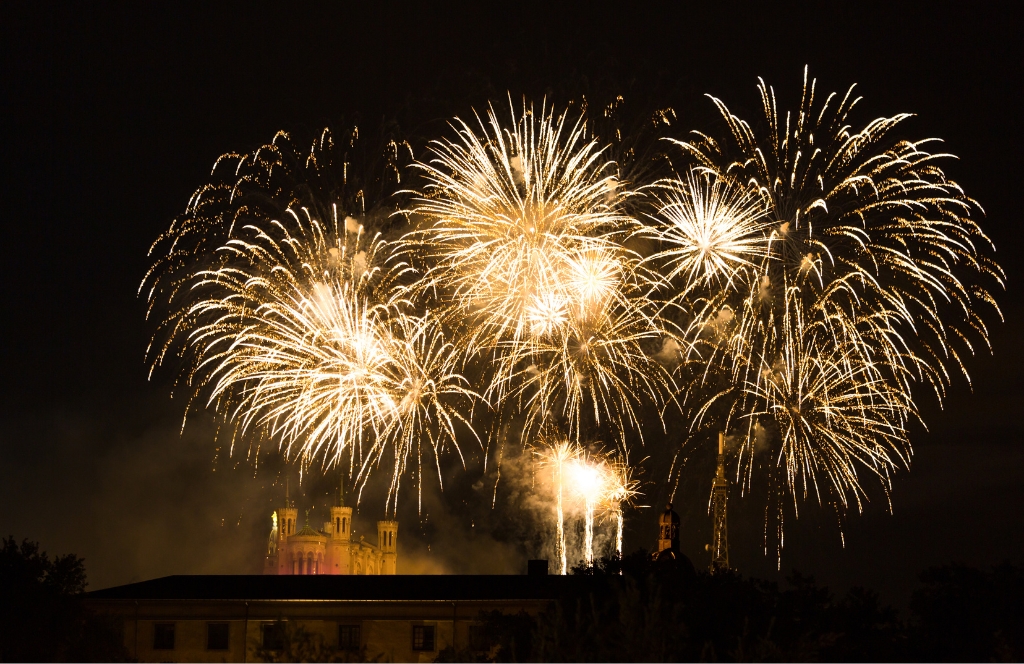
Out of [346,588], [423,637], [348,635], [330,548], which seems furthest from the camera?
[330,548]

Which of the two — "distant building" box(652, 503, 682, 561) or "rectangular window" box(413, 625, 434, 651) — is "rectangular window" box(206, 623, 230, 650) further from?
"distant building" box(652, 503, 682, 561)

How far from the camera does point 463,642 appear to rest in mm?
54531

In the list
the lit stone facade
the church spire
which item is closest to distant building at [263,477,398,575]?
the lit stone facade

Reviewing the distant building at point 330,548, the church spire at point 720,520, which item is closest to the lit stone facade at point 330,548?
the distant building at point 330,548

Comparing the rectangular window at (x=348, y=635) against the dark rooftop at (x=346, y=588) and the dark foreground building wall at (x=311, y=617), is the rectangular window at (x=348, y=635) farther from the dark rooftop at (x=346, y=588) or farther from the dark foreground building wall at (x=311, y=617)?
the dark rooftop at (x=346, y=588)

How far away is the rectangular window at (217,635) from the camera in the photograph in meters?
56.1

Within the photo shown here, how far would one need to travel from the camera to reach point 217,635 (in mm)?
56344

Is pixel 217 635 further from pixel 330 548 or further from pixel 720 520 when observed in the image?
pixel 330 548

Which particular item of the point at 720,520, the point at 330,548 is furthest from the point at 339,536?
the point at 720,520

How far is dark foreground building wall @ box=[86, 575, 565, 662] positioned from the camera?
55.3 meters

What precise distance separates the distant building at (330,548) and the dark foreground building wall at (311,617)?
99.4 metres

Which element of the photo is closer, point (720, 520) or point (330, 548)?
point (720, 520)

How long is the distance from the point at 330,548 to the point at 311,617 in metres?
108

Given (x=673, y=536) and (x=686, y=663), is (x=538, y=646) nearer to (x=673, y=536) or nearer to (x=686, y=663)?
(x=686, y=663)
